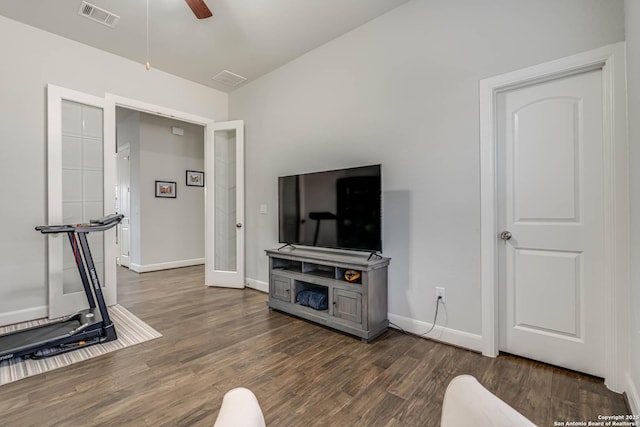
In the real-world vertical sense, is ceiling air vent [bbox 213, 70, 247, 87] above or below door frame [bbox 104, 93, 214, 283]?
above

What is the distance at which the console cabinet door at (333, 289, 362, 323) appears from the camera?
8.15 ft

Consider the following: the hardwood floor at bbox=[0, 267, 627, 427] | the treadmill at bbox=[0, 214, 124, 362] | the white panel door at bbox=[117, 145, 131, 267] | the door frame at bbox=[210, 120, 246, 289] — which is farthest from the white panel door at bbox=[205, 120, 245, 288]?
the white panel door at bbox=[117, 145, 131, 267]

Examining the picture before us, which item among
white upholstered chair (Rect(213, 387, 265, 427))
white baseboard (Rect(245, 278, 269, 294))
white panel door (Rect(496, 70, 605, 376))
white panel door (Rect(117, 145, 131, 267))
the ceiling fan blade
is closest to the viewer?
white upholstered chair (Rect(213, 387, 265, 427))

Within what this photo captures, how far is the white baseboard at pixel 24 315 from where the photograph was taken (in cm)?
285

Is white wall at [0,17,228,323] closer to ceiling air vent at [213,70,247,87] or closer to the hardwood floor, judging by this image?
ceiling air vent at [213,70,247,87]

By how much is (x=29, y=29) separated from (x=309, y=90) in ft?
9.43

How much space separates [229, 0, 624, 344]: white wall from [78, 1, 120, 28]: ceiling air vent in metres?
2.02

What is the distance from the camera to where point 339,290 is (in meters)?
2.62

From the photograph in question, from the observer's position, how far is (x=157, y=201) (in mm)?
5398

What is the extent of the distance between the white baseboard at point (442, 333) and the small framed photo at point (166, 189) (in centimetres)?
466

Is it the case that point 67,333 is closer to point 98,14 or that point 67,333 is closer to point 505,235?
point 98,14

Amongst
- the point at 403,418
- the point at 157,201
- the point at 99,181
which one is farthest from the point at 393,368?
the point at 157,201

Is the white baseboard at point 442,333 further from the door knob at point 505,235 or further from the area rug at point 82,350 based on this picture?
the area rug at point 82,350

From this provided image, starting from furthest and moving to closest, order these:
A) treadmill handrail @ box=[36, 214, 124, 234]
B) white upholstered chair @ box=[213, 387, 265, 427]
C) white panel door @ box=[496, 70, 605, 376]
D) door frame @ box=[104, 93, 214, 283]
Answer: door frame @ box=[104, 93, 214, 283] → treadmill handrail @ box=[36, 214, 124, 234] → white panel door @ box=[496, 70, 605, 376] → white upholstered chair @ box=[213, 387, 265, 427]
